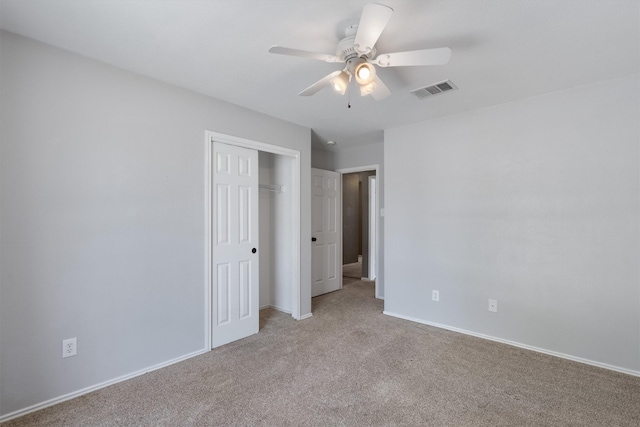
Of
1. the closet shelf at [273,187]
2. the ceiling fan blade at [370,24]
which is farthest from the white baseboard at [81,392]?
the ceiling fan blade at [370,24]

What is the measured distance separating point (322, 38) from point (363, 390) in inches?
96.6

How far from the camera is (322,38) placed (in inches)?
73.0

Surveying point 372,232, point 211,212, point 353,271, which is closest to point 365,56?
point 211,212

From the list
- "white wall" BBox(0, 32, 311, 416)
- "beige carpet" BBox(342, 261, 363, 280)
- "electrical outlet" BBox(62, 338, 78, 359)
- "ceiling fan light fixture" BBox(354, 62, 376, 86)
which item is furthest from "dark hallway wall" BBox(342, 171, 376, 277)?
"electrical outlet" BBox(62, 338, 78, 359)

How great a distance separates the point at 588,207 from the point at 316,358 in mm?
2727

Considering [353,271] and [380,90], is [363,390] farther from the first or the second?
[353,271]

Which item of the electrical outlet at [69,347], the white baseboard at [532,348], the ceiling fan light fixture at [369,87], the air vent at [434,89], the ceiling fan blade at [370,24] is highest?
the air vent at [434,89]

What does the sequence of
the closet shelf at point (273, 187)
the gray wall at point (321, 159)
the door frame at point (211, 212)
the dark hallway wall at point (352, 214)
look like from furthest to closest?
the dark hallway wall at point (352, 214) < the gray wall at point (321, 159) < the closet shelf at point (273, 187) < the door frame at point (211, 212)

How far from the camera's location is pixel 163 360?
2.51 meters

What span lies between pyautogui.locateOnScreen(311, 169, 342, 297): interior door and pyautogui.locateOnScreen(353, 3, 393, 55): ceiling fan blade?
9.87ft

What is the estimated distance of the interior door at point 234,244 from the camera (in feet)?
9.57

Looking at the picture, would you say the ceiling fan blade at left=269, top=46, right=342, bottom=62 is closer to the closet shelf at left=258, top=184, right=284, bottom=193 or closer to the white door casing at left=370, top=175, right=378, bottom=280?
the closet shelf at left=258, top=184, right=284, bottom=193

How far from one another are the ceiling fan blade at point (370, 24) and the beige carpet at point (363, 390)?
2232 mm

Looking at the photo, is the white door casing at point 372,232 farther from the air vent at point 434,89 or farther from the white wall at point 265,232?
the air vent at point 434,89
